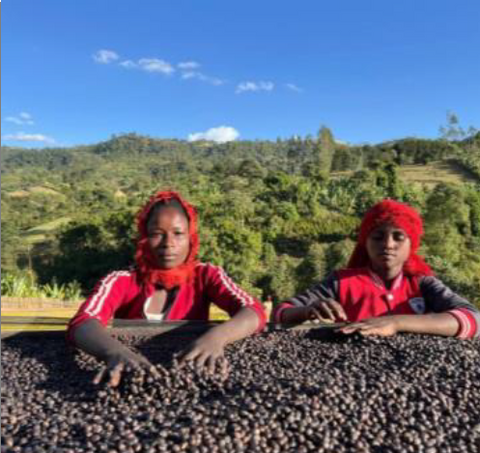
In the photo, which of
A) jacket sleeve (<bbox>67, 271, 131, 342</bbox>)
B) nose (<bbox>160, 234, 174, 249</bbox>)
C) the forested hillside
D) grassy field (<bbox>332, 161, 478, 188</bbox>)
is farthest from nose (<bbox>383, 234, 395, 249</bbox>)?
grassy field (<bbox>332, 161, 478, 188</bbox>)

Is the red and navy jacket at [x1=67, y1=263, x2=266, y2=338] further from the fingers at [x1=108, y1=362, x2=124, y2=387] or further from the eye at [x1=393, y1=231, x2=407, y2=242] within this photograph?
the eye at [x1=393, y1=231, x2=407, y2=242]

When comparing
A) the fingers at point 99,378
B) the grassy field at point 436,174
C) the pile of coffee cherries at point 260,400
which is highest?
the grassy field at point 436,174

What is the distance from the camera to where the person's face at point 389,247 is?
2383 millimetres

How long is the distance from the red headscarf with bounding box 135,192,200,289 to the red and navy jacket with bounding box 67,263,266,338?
45 millimetres

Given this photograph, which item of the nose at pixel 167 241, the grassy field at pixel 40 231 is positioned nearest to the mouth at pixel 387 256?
the nose at pixel 167 241

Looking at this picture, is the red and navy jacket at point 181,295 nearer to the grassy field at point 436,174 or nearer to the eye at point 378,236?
the eye at point 378,236

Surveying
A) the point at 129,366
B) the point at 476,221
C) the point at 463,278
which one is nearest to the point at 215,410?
the point at 129,366

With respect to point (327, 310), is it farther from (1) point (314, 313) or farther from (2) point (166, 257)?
(2) point (166, 257)

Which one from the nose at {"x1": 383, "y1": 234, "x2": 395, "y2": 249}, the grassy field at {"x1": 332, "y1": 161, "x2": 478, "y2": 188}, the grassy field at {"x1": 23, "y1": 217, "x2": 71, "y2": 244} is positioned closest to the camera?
the nose at {"x1": 383, "y1": 234, "x2": 395, "y2": 249}

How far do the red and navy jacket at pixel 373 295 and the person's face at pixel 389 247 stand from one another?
89mm

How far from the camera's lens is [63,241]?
2484cm

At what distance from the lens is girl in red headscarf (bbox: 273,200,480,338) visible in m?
2.29

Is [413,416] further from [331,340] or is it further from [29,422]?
[29,422]

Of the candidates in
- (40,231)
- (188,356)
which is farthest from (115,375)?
(40,231)
